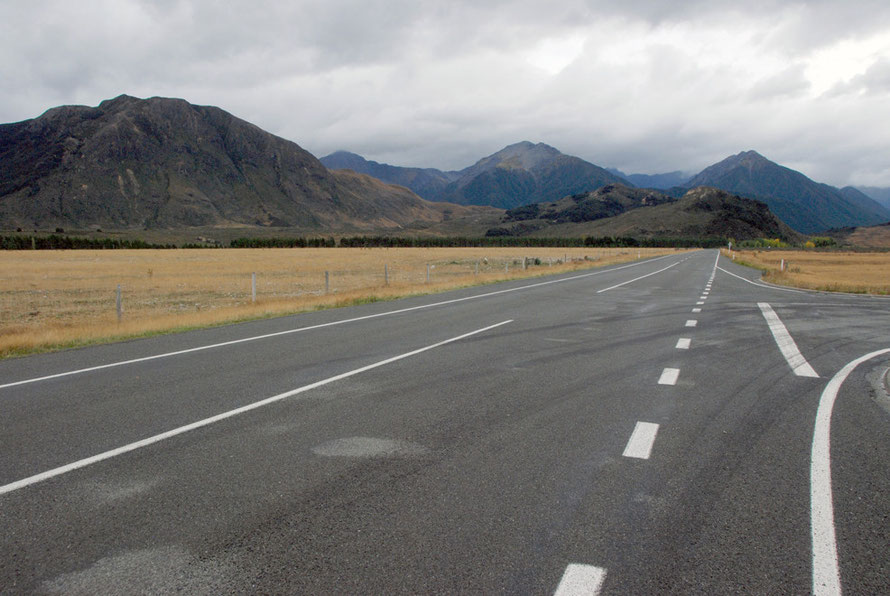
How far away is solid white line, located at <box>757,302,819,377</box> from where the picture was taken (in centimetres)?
865

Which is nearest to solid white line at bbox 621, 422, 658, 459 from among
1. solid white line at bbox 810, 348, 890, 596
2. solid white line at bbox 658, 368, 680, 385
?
solid white line at bbox 810, 348, 890, 596

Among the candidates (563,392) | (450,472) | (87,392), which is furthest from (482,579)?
(87,392)

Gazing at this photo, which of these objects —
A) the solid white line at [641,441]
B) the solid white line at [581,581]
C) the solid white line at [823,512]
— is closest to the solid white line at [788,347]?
the solid white line at [823,512]

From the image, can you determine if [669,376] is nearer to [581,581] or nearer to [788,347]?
[788,347]

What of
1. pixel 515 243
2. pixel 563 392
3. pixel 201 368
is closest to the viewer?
pixel 563 392

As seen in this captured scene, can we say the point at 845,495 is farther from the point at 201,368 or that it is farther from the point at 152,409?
the point at 201,368

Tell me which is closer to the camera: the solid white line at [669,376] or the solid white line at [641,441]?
the solid white line at [641,441]

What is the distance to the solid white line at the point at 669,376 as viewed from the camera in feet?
25.6

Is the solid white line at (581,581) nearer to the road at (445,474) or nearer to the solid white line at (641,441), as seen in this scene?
the road at (445,474)

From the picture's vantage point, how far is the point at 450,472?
15.3 ft

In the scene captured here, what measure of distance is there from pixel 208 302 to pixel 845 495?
86.7ft

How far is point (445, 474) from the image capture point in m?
4.62

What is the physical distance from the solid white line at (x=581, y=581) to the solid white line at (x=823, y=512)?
113 centimetres

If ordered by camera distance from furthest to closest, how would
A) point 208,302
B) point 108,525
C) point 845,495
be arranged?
1. point 208,302
2. point 845,495
3. point 108,525
